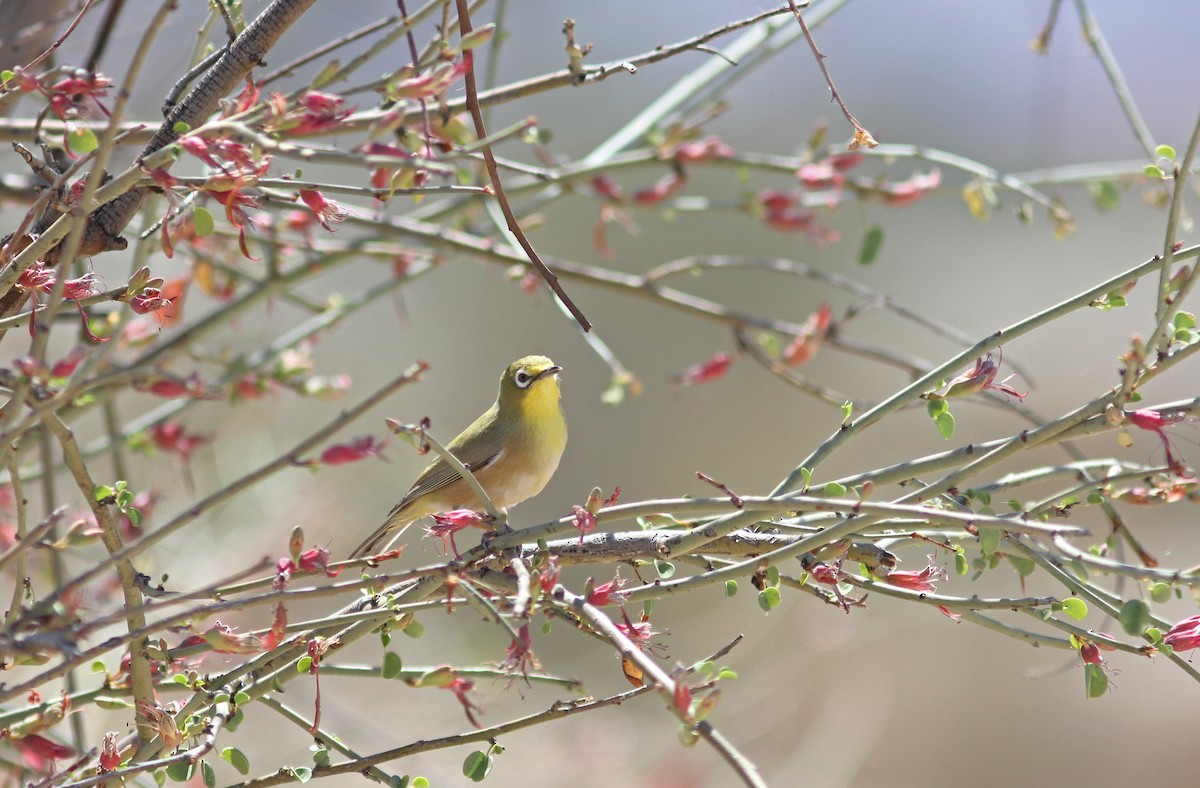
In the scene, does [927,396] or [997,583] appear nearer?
[927,396]

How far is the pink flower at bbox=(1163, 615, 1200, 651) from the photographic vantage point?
6.11ft

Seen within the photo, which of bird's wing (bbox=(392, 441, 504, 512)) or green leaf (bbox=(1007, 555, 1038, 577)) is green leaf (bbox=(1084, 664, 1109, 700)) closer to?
green leaf (bbox=(1007, 555, 1038, 577))

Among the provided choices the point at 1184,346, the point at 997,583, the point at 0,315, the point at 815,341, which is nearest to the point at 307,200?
the point at 0,315

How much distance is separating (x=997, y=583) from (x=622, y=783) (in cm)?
321

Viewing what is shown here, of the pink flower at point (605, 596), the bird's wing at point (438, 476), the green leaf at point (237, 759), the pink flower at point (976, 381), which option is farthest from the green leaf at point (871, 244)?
the green leaf at point (237, 759)

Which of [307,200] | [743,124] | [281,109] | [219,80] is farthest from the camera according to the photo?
[743,124]

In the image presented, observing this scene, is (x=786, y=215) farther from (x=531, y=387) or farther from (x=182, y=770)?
(x=182, y=770)

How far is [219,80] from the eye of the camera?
2.08 metres

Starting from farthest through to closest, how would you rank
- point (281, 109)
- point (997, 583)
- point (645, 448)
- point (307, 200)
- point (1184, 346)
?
point (645, 448)
point (997, 583)
point (307, 200)
point (1184, 346)
point (281, 109)

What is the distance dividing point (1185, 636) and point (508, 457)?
267 centimetres

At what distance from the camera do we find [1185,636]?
1.87m

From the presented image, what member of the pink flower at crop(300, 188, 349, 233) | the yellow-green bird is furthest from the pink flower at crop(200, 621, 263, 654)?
the yellow-green bird

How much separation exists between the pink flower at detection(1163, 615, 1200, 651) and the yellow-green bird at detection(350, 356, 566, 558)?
2.44 meters

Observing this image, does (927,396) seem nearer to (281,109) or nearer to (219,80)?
(281,109)
